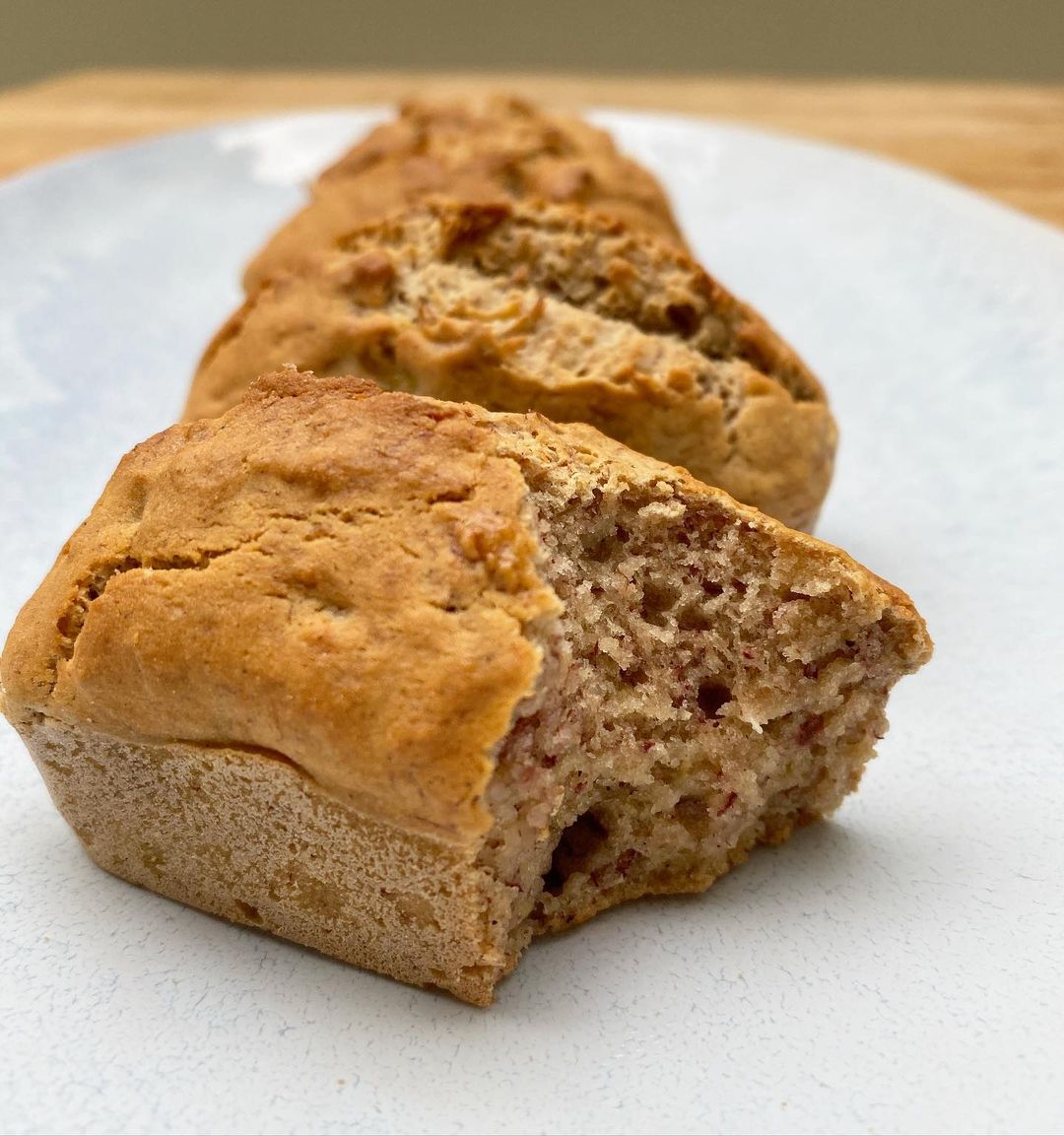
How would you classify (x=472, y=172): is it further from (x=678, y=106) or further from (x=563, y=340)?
(x=678, y=106)

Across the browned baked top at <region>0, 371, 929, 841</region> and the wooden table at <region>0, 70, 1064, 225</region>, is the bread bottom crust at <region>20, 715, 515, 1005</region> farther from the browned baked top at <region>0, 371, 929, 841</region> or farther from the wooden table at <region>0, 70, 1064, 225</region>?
the wooden table at <region>0, 70, 1064, 225</region>

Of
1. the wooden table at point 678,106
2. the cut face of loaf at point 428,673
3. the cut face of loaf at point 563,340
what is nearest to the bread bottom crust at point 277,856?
the cut face of loaf at point 428,673

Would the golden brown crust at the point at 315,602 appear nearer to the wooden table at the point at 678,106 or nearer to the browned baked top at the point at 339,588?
the browned baked top at the point at 339,588

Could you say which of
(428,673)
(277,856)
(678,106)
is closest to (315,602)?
(428,673)

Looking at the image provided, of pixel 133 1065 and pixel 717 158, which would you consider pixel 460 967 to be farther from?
pixel 717 158

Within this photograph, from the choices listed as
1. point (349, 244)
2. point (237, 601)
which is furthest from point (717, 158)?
point (237, 601)
